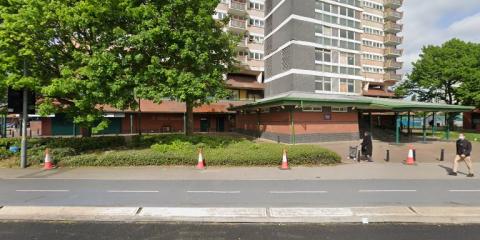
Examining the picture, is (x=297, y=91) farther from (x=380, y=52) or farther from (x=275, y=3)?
(x=380, y=52)

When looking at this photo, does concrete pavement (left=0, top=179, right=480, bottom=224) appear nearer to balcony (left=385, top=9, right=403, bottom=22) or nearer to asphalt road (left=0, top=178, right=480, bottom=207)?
asphalt road (left=0, top=178, right=480, bottom=207)

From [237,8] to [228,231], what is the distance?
42799 mm

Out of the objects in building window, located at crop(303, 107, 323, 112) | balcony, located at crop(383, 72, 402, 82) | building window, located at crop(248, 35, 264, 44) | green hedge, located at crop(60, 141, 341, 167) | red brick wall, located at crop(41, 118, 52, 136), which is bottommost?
green hedge, located at crop(60, 141, 341, 167)

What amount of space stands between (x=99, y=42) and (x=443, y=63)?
47.1 meters

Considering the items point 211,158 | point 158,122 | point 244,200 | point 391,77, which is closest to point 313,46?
point 211,158

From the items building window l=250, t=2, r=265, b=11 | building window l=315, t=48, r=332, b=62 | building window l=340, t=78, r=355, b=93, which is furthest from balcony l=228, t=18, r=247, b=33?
building window l=340, t=78, r=355, b=93

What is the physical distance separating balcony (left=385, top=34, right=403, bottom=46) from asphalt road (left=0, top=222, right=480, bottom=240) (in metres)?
60.4

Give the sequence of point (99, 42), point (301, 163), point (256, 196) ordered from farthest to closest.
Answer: point (99, 42) → point (301, 163) → point (256, 196)

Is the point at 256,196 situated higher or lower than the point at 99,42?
lower

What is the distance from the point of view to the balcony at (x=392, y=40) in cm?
5849

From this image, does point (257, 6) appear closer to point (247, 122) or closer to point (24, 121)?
point (247, 122)

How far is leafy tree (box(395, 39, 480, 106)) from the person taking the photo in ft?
136

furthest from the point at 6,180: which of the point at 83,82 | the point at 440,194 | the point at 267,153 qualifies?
the point at 440,194

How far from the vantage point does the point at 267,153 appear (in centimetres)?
1420
